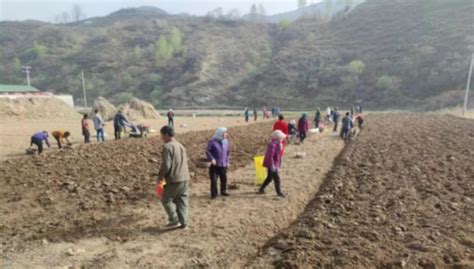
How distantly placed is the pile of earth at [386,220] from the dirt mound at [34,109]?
2341 cm

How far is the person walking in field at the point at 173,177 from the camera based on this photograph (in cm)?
533

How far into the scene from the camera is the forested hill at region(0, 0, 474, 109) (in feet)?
169

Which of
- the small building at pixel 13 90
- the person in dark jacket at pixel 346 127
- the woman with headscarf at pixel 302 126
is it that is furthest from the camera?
the small building at pixel 13 90

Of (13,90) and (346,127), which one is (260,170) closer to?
(346,127)

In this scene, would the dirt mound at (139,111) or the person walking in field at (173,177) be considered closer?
the person walking in field at (173,177)

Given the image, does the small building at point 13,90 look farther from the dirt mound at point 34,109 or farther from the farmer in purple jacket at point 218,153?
the farmer in purple jacket at point 218,153

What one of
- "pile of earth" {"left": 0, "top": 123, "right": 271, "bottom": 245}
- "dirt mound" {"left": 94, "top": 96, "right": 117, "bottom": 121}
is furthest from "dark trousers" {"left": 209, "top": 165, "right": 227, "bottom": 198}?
"dirt mound" {"left": 94, "top": 96, "right": 117, "bottom": 121}

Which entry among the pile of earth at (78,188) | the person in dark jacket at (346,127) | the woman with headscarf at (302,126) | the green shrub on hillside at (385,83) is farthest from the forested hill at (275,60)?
the pile of earth at (78,188)

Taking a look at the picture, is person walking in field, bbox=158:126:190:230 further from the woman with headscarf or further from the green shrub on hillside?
the green shrub on hillside

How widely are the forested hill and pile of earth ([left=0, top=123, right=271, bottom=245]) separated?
40636mm

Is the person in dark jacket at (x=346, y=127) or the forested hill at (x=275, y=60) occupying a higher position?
the forested hill at (x=275, y=60)

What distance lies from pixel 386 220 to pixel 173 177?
344 cm

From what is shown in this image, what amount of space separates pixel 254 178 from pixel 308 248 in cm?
400

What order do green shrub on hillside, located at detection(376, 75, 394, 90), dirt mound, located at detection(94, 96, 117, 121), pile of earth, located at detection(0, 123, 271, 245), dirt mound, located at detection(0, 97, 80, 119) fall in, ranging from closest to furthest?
pile of earth, located at detection(0, 123, 271, 245) → dirt mound, located at detection(0, 97, 80, 119) → dirt mound, located at detection(94, 96, 117, 121) → green shrub on hillside, located at detection(376, 75, 394, 90)
